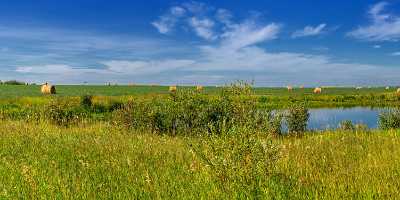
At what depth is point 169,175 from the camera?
915 cm

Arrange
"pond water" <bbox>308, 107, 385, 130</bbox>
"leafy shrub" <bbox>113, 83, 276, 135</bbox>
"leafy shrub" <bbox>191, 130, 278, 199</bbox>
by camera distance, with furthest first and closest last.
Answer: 1. "pond water" <bbox>308, 107, 385, 130</bbox>
2. "leafy shrub" <bbox>113, 83, 276, 135</bbox>
3. "leafy shrub" <bbox>191, 130, 278, 199</bbox>

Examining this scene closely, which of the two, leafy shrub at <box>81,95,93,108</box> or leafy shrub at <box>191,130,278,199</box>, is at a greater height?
leafy shrub at <box>191,130,278,199</box>

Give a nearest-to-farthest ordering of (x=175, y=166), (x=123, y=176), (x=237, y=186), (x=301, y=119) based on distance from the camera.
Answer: (x=237, y=186)
(x=123, y=176)
(x=175, y=166)
(x=301, y=119)

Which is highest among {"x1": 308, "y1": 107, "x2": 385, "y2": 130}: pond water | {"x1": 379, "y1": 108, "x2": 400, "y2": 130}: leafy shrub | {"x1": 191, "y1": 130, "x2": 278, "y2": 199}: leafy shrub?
{"x1": 191, "y1": 130, "x2": 278, "y2": 199}: leafy shrub

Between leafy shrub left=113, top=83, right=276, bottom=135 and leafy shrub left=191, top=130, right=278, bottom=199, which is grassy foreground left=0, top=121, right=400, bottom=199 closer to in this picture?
leafy shrub left=191, top=130, right=278, bottom=199

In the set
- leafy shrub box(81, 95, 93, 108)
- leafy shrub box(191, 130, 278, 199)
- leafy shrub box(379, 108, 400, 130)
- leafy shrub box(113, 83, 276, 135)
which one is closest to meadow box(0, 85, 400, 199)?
leafy shrub box(191, 130, 278, 199)

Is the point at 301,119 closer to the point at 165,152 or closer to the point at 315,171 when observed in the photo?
the point at 165,152

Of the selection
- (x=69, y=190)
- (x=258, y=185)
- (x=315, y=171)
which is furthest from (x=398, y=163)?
(x=69, y=190)

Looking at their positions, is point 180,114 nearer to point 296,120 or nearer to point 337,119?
point 296,120

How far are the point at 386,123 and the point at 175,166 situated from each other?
18.2 m

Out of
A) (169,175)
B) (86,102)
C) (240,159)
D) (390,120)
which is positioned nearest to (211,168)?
(240,159)

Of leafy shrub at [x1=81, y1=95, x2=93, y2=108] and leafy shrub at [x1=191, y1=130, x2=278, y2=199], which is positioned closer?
leafy shrub at [x1=191, y1=130, x2=278, y2=199]

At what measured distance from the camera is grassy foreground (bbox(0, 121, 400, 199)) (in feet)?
25.2

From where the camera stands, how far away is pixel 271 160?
8.86 meters
